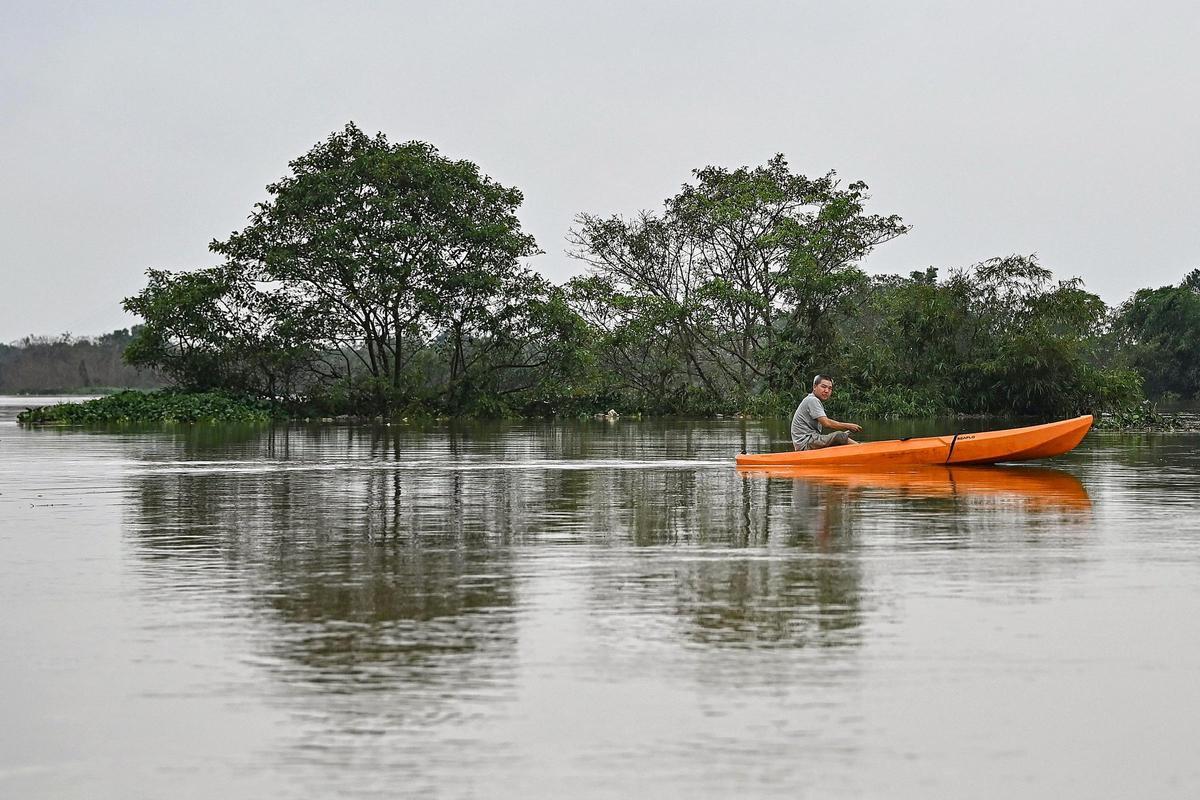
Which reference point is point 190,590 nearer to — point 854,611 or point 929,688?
point 854,611

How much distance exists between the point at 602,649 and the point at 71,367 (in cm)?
12517

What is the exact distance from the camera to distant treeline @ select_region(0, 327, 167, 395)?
11881 cm

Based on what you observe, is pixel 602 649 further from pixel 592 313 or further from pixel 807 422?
pixel 592 313

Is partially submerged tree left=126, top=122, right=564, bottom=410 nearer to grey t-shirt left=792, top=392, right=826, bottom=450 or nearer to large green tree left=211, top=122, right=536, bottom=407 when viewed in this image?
large green tree left=211, top=122, right=536, bottom=407

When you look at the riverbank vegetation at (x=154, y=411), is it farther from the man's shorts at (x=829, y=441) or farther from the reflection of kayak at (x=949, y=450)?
the reflection of kayak at (x=949, y=450)

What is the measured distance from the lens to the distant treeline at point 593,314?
144ft

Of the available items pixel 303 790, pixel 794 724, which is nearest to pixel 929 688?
pixel 794 724

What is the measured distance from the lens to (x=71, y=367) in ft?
406

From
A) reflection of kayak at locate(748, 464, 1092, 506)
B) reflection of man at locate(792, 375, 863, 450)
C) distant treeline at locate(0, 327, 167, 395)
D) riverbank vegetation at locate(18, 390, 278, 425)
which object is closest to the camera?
reflection of kayak at locate(748, 464, 1092, 506)

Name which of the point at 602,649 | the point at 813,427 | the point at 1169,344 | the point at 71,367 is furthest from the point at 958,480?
the point at 71,367

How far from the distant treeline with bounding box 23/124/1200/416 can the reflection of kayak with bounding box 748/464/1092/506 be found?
84.8ft

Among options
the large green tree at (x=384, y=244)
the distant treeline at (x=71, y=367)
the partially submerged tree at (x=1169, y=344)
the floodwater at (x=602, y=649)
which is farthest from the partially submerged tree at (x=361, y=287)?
the distant treeline at (x=71, y=367)

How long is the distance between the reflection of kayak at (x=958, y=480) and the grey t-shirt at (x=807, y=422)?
868 mm

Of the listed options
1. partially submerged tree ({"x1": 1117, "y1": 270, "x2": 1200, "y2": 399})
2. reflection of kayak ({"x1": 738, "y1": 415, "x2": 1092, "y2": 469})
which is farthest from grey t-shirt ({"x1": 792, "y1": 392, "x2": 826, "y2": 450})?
partially submerged tree ({"x1": 1117, "y1": 270, "x2": 1200, "y2": 399})
